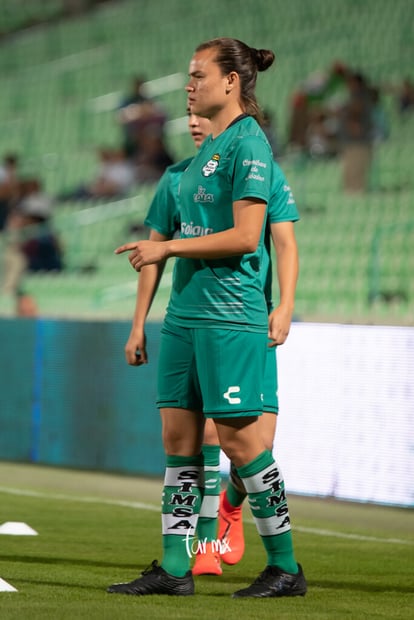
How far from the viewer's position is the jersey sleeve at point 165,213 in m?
5.26

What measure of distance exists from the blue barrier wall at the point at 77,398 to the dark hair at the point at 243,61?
5.23 meters

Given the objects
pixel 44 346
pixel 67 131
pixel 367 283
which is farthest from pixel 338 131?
pixel 67 131

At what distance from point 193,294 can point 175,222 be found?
3.07 feet

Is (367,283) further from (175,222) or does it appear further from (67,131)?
(67,131)

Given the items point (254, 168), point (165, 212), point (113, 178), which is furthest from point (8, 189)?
point (254, 168)

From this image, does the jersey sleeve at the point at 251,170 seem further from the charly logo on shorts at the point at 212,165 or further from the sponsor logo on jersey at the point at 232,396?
the sponsor logo on jersey at the point at 232,396

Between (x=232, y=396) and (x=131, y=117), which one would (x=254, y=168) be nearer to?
(x=232, y=396)

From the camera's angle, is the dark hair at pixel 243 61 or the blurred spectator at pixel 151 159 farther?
the blurred spectator at pixel 151 159

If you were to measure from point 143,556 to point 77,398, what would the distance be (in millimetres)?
4465

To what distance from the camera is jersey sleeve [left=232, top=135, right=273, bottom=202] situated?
167 inches

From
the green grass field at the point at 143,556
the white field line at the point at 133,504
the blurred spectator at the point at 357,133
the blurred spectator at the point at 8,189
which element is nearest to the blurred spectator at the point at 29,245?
the blurred spectator at the point at 8,189

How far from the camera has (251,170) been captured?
4273 millimetres

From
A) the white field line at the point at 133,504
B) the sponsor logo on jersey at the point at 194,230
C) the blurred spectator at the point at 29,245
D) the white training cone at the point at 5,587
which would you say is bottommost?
the white field line at the point at 133,504

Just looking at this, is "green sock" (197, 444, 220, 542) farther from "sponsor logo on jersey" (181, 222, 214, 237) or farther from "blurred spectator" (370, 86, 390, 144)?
"blurred spectator" (370, 86, 390, 144)
